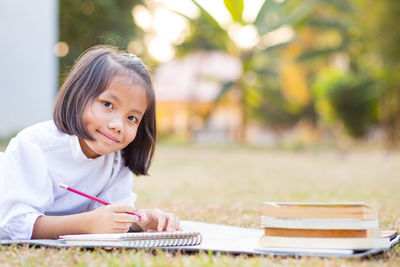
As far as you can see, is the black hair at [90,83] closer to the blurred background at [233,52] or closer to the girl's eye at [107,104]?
the girl's eye at [107,104]

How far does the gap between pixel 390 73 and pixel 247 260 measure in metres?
10.5

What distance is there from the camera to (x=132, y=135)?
6.81ft

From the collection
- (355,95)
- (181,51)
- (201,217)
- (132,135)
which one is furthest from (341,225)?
(181,51)

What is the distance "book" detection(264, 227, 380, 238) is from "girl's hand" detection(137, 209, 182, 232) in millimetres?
473

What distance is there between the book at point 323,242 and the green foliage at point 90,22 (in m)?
12.6

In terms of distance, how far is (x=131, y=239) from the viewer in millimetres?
1815

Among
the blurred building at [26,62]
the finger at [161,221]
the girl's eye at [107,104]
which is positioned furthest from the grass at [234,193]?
the blurred building at [26,62]

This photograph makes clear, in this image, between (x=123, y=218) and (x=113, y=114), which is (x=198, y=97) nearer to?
(x=113, y=114)

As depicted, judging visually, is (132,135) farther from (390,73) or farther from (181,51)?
(181,51)

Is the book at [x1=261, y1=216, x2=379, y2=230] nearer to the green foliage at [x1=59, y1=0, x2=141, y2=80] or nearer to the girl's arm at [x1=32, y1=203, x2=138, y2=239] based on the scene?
the girl's arm at [x1=32, y1=203, x2=138, y2=239]

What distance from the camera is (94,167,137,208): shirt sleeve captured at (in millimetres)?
2320

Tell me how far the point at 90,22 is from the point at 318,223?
13461 millimetres

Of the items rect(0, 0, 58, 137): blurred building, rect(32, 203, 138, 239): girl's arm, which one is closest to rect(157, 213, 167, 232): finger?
rect(32, 203, 138, 239): girl's arm

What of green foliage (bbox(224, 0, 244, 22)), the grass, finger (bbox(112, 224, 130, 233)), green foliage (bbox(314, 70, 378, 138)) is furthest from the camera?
green foliage (bbox(314, 70, 378, 138))
